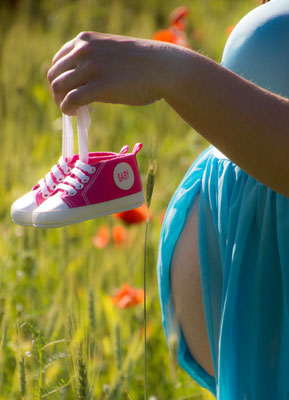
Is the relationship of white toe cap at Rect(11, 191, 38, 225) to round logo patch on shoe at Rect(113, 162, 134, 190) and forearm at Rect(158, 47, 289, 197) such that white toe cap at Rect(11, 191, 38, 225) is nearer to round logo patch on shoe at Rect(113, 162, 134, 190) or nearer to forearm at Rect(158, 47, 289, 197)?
round logo patch on shoe at Rect(113, 162, 134, 190)

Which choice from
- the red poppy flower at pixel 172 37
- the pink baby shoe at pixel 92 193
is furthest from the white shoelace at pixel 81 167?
the red poppy flower at pixel 172 37

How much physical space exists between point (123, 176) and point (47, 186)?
0.09 m

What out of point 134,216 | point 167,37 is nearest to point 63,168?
point 134,216

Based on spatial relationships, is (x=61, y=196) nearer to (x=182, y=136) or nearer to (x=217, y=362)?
(x=217, y=362)

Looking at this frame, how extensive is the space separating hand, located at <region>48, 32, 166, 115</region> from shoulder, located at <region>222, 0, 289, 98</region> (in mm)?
147

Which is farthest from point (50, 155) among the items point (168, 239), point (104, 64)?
point (104, 64)

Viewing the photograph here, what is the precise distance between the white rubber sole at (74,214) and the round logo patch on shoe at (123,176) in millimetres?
14

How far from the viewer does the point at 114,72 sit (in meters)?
0.44

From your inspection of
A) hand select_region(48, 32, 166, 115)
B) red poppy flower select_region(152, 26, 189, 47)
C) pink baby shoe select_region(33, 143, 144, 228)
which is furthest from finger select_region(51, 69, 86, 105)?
red poppy flower select_region(152, 26, 189, 47)

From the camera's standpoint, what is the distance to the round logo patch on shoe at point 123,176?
1.86ft

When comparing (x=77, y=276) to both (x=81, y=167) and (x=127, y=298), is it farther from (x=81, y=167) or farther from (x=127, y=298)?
(x=81, y=167)

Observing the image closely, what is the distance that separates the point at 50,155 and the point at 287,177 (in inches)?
53.0

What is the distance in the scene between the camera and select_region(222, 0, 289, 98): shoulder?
1.79ft

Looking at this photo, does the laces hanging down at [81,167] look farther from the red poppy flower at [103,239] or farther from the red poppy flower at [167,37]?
the red poppy flower at [167,37]
